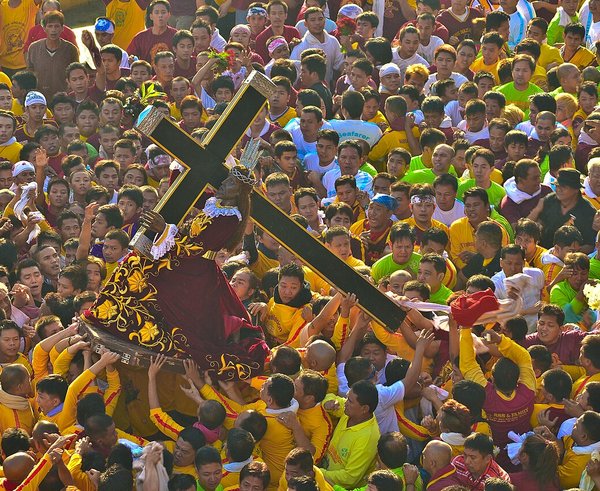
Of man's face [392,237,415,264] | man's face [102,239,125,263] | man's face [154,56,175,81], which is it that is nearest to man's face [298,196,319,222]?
man's face [392,237,415,264]

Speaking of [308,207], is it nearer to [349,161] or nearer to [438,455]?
[349,161]

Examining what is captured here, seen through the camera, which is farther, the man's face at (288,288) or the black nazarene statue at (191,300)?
the man's face at (288,288)

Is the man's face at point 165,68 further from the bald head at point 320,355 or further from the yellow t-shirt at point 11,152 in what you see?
the bald head at point 320,355

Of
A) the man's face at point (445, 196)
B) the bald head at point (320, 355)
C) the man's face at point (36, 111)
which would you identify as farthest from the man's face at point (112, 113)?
the bald head at point (320, 355)

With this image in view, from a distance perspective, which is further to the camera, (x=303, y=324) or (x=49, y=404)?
(x=303, y=324)

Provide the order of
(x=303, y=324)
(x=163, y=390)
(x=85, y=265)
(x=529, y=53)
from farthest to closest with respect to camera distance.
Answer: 1. (x=529, y=53)
2. (x=85, y=265)
3. (x=303, y=324)
4. (x=163, y=390)

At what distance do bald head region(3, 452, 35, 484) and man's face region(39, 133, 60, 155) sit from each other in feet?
19.2

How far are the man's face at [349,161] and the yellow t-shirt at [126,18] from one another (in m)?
5.17

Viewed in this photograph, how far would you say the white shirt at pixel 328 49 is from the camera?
17.1 meters

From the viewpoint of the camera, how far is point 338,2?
60.8 ft

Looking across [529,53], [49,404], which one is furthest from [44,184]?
[529,53]

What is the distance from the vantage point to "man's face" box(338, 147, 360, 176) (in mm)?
14008

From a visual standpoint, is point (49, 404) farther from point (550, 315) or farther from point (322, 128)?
point (322, 128)

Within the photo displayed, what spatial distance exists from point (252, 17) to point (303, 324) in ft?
23.6
